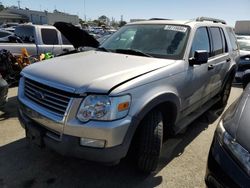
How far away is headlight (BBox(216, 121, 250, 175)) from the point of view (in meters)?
1.95

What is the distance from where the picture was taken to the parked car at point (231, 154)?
1.94 m

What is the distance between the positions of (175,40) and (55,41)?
5546 mm

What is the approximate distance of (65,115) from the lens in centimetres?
254

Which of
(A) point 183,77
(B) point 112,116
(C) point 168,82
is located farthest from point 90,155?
(A) point 183,77

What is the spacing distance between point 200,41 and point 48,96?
8.33 feet

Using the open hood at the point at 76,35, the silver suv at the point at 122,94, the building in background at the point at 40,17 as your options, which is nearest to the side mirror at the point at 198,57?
the silver suv at the point at 122,94

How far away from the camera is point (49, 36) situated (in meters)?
8.26

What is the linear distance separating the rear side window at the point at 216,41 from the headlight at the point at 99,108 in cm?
278

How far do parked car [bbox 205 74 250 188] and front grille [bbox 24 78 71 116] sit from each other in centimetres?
145

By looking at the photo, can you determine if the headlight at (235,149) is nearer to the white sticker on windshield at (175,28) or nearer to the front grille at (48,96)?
the front grille at (48,96)

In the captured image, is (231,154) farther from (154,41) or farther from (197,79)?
(154,41)

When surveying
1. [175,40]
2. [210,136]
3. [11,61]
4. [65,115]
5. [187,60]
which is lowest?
[210,136]

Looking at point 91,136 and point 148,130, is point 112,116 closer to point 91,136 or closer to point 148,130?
point 91,136

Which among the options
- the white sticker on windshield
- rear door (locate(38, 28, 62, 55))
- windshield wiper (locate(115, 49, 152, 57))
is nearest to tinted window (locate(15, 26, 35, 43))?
rear door (locate(38, 28, 62, 55))
